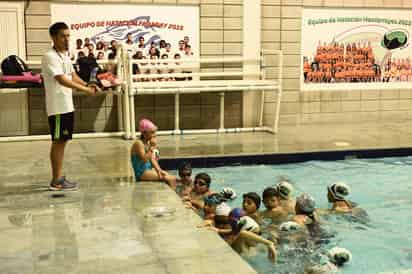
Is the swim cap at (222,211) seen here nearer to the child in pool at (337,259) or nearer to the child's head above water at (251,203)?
the child's head above water at (251,203)

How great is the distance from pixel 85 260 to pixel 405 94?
790 cm

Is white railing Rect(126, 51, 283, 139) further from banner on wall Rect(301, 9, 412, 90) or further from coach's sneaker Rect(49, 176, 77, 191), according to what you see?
coach's sneaker Rect(49, 176, 77, 191)

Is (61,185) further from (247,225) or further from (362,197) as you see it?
(362,197)

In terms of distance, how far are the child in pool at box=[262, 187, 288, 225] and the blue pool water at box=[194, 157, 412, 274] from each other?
0.37 m

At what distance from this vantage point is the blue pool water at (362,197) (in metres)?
4.06

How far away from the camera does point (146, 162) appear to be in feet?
17.5

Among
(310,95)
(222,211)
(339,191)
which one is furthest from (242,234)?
(310,95)

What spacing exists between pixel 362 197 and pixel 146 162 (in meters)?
2.14

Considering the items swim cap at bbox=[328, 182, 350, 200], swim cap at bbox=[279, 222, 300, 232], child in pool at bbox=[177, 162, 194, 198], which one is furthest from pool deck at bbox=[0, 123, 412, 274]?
swim cap at bbox=[328, 182, 350, 200]

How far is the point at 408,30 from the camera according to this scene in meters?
9.98

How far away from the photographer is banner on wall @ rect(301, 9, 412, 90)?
372 inches

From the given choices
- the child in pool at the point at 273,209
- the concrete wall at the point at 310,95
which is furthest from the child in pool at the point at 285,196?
the concrete wall at the point at 310,95

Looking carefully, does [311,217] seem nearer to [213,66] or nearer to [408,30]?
[213,66]

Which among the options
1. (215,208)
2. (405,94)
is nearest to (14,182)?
(215,208)
